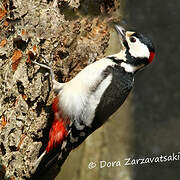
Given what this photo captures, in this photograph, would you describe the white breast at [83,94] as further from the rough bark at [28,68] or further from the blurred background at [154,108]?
the blurred background at [154,108]

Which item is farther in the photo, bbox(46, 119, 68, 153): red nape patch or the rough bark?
bbox(46, 119, 68, 153): red nape patch

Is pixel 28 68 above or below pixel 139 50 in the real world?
above

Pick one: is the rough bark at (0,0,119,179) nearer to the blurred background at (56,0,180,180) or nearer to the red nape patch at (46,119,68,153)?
the red nape patch at (46,119,68,153)

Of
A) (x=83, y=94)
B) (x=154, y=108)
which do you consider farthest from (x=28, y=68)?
(x=154, y=108)

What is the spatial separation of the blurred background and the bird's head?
6.61ft

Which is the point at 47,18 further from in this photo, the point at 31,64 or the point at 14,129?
the point at 14,129

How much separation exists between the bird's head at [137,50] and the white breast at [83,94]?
0.21 metres

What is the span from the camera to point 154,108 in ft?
15.2

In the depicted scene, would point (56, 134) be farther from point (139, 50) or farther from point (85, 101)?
point (139, 50)

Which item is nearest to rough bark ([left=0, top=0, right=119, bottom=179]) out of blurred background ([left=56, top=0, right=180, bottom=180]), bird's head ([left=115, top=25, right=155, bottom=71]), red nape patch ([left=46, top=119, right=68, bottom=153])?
red nape patch ([left=46, top=119, right=68, bottom=153])

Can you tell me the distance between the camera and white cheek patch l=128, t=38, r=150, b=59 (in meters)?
2.35

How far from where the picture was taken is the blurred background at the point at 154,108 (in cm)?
446

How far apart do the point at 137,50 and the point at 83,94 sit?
415 millimetres

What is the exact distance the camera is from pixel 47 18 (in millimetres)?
2109
